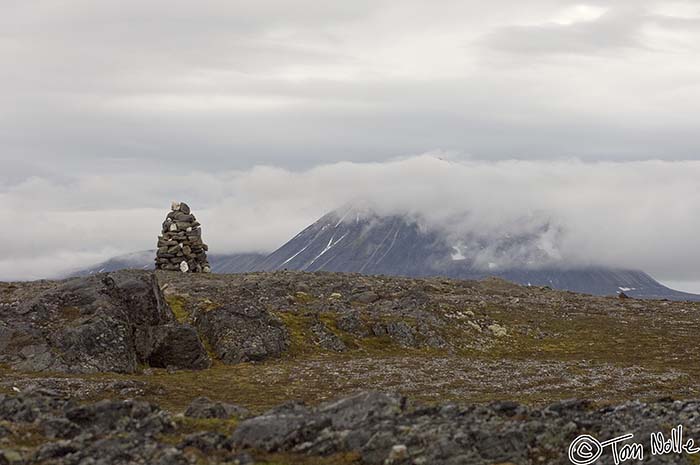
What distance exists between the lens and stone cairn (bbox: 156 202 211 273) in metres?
108

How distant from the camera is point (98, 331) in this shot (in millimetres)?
53906

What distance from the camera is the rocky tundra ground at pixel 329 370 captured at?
25516mm

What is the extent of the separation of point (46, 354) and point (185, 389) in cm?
1198

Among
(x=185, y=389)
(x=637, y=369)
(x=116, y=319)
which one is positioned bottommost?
(x=637, y=369)

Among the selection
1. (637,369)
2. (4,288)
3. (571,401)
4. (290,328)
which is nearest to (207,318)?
(290,328)

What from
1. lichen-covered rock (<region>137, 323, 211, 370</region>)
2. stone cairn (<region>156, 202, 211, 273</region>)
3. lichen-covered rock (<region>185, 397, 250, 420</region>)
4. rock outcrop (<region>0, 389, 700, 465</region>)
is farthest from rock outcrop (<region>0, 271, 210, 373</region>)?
stone cairn (<region>156, 202, 211, 273</region>)

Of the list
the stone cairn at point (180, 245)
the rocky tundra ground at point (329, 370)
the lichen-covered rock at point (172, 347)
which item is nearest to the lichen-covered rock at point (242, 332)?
the rocky tundra ground at point (329, 370)

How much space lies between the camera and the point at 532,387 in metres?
49.8

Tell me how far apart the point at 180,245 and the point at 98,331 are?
55.6 metres

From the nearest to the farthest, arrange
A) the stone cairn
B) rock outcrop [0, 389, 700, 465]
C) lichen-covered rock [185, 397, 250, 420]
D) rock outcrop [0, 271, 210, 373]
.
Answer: rock outcrop [0, 389, 700, 465] → lichen-covered rock [185, 397, 250, 420] → rock outcrop [0, 271, 210, 373] → the stone cairn

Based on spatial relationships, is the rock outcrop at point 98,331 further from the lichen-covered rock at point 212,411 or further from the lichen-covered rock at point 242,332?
the lichen-covered rock at point 212,411

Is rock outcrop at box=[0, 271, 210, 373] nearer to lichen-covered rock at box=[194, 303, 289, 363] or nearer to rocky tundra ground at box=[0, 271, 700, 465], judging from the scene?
rocky tundra ground at box=[0, 271, 700, 465]

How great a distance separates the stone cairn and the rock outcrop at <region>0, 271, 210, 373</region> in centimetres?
4429

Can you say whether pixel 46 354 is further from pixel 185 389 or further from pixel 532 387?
pixel 532 387
